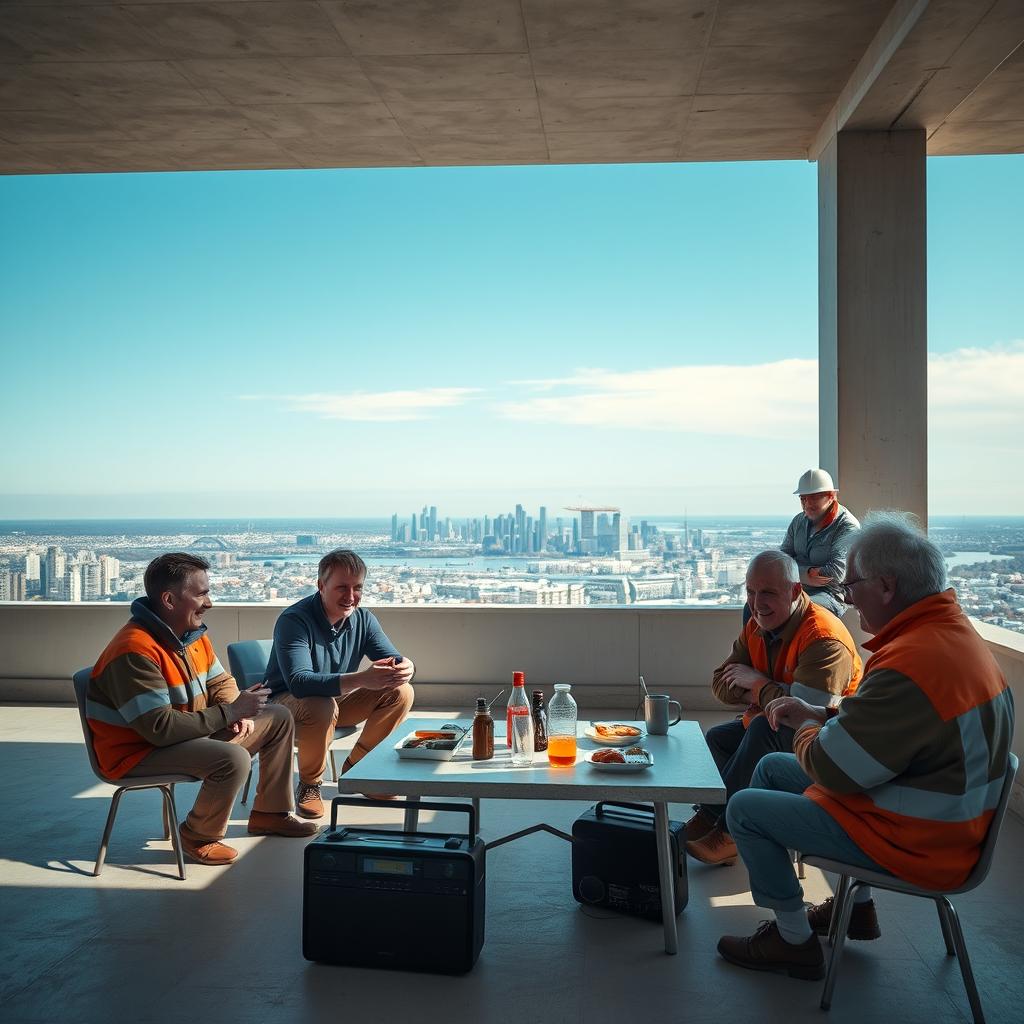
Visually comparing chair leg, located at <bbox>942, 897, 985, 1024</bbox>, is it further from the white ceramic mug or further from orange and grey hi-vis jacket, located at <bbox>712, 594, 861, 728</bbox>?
the white ceramic mug

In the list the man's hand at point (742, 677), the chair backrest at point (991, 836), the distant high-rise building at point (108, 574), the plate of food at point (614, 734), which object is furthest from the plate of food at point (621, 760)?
the distant high-rise building at point (108, 574)

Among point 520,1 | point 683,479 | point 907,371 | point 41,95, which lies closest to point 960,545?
point 907,371

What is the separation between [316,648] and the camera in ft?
13.1

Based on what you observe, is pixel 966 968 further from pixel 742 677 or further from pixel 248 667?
pixel 248 667

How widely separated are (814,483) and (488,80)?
289 centimetres

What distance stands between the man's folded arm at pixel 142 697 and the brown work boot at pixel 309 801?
91cm

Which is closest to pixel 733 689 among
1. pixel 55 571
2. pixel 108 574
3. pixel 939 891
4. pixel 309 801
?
pixel 939 891

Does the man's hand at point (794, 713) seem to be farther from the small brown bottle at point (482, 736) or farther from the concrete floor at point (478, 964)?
the small brown bottle at point (482, 736)

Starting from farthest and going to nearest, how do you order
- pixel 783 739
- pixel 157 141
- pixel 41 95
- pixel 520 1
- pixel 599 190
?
pixel 599 190, pixel 157 141, pixel 41 95, pixel 520 1, pixel 783 739

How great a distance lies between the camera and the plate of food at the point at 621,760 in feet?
8.77

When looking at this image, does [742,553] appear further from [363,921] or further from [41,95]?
[41,95]

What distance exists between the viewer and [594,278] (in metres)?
10.5

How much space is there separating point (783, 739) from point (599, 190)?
8.44m

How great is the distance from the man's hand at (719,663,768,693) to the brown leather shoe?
1.77 m
